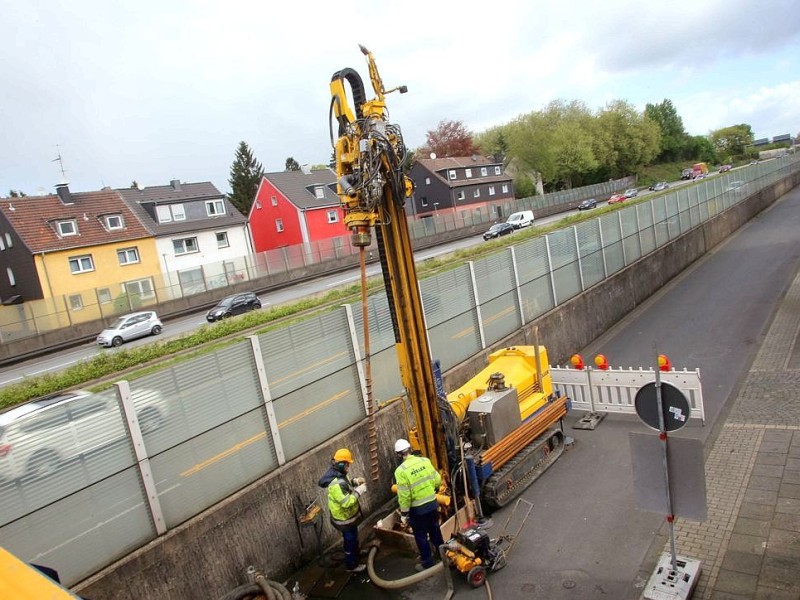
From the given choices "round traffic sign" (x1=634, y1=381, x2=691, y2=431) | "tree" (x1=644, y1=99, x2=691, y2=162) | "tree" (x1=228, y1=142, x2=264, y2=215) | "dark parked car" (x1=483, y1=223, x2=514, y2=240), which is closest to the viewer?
"round traffic sign" (x1=634, y1=381, x2=691, y2=431)

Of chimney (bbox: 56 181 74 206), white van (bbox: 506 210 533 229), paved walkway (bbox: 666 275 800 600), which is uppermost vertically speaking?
chimney (bbox: 56 181 74 206)

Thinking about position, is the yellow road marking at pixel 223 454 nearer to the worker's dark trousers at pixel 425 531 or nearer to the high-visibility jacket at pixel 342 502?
the high-visibility jacket at pixel 342 502

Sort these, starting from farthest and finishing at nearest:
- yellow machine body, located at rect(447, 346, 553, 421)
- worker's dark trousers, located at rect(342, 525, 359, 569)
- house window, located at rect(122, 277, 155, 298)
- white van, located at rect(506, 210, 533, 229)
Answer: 1. white van, located at rect(506, 210, 533, 229)
2. house window, located at rect(122, 277, 155, 298)
3. yellow machine body, located at rect(447, 346, 553, 421)
4. worker's dark trousers, located at rect(342, 525, 359, 569)

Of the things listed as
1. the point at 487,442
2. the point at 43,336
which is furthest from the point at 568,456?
the point at 43,336

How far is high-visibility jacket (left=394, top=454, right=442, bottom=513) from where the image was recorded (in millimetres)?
7617

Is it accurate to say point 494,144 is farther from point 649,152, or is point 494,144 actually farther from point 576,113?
point 649,152

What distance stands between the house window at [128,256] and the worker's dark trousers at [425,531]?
3955 centimetres

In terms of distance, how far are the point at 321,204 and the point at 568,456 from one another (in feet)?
Answer: 155

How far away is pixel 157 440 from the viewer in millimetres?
7668

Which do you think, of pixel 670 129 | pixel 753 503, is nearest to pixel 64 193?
pixel 753 503

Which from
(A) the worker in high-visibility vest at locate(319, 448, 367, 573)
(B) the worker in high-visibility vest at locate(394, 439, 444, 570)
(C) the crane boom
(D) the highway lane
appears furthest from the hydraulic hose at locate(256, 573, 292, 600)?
(D) the highway lane

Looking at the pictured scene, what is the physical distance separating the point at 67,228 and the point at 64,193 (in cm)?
326

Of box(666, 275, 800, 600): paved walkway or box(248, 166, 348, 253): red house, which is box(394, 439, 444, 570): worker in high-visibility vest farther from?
box(248, 166, 348, 253): red house

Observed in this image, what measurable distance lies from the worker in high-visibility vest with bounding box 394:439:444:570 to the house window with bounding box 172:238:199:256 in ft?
135
